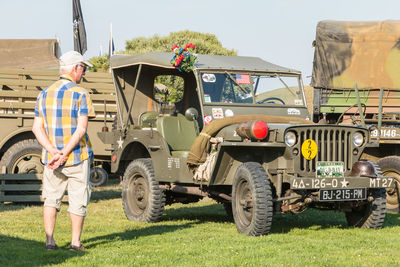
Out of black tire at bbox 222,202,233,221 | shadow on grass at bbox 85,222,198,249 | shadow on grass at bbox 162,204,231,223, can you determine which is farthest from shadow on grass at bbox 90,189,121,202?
shadow on grass at bbox 85,222,198,249

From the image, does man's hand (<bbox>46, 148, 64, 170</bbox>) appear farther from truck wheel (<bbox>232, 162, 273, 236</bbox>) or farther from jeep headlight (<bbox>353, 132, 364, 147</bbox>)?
jeep headlight (<bbox>353, 132, 364, 147</bbox>)

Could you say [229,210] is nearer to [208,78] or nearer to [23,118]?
[208,78]

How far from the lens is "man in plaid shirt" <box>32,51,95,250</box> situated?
618cm

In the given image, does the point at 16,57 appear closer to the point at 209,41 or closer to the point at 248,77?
the point at 248,77

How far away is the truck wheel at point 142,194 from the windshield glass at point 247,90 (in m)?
1.33

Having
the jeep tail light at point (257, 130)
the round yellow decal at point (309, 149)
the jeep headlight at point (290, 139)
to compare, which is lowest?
the round yellow decal at point (309, 149)

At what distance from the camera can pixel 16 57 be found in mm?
20938

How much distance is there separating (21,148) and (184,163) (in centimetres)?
454

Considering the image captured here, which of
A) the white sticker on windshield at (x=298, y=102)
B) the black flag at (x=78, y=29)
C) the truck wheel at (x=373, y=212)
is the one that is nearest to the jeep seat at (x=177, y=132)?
the white sticker on windshield at (x=298, y=102)

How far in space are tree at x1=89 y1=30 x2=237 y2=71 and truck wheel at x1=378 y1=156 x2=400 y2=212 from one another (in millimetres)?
29254

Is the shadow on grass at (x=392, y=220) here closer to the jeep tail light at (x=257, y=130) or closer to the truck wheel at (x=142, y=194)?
the jeep tail light at (x=257, y=130)

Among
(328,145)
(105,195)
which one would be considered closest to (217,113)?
(328,145)

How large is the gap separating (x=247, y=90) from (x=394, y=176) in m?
3.19

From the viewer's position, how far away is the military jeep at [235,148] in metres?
7.39
